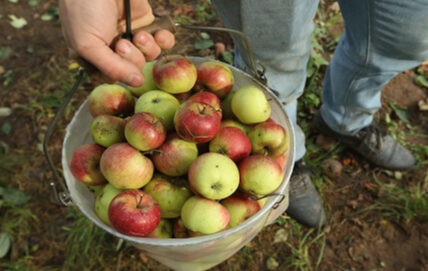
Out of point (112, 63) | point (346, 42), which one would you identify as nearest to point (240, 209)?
point (112, 63)

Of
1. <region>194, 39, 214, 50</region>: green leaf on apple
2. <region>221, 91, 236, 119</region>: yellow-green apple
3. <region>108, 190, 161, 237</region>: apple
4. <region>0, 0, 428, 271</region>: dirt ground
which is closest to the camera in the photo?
<region>108, 190, 161, 237</region>: apple

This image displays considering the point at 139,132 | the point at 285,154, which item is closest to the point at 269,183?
the point at 285,154

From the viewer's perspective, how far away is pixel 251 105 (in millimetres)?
1560

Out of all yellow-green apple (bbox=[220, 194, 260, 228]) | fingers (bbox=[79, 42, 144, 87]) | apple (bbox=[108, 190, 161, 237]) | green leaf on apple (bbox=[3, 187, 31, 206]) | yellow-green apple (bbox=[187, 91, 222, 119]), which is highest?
fingers (bbox=[79, 42, 144, 87])

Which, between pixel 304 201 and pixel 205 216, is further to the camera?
pixel 304 201

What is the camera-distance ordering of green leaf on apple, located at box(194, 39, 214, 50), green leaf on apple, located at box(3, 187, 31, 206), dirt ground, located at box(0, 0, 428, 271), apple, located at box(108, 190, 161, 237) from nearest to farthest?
apple, located at box(108, 190, 161, 237)
dirt ground, located at box(0, 0, 428, 271)
green leaf on apple, located at box(3, 187, 31, 206)
green leaf on apple, located at box(194, 39, 214, 50)

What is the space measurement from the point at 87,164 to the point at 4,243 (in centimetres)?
120

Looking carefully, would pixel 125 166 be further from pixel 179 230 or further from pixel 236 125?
pixel 236 125

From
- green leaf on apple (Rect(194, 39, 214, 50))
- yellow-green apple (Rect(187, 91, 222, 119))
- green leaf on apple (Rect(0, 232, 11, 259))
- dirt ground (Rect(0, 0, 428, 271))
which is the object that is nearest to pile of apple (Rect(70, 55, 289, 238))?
yellow-green apple (Rect(187, 91, 222, 119))

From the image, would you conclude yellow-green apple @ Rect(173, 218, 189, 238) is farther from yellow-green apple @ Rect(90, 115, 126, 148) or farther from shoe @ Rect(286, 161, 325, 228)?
shoe @ Rect(286, 161, 325, 228)

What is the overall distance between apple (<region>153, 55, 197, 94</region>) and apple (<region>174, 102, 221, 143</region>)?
19 cm

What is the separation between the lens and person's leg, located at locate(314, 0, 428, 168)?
1.50 metres

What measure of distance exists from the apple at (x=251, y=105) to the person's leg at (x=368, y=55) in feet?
1.84

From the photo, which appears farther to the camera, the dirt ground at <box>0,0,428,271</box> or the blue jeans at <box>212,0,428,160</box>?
the dirt ground at <box>0,0,428,271</box>
